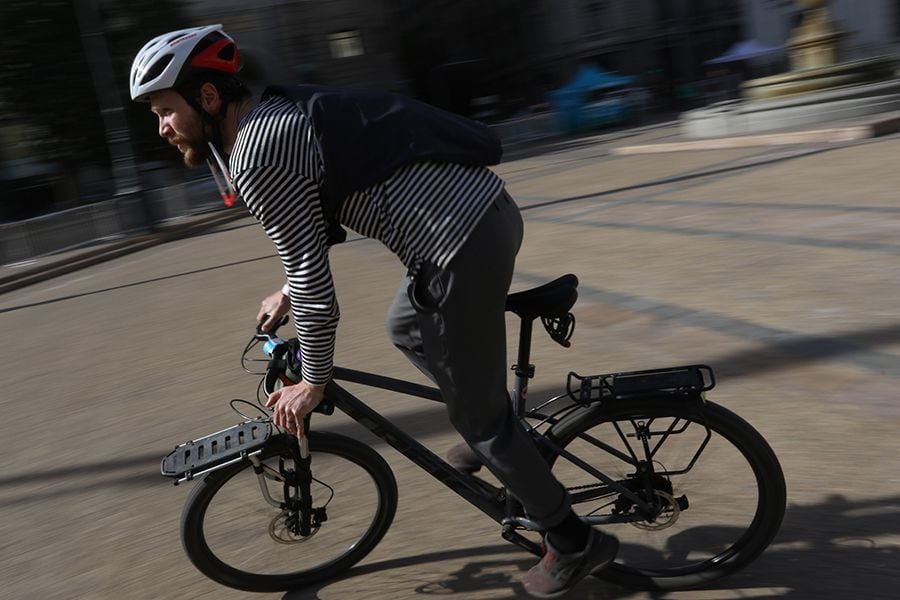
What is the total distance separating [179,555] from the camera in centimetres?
354

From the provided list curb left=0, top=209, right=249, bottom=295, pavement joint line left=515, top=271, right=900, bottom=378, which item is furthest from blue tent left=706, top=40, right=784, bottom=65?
pavement joint line left=515, top=271, right=900, bottom=378

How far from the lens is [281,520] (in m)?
3.05

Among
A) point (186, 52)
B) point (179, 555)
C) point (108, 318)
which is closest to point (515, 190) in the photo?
point (108, 318)

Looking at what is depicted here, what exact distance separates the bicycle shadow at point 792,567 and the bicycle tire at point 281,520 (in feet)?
0.32

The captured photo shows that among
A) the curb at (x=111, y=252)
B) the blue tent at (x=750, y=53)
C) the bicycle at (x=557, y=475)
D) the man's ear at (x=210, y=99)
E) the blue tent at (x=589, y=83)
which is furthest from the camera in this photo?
the blue tent at (x=750, y=53)

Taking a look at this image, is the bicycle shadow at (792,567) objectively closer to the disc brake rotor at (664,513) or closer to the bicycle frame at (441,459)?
the disc brake rotor at (664,513)

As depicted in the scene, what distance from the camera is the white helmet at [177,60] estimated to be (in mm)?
2307

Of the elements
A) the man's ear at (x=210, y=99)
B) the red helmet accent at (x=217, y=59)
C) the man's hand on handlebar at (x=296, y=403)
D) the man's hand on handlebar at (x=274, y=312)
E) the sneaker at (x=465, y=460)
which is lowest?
the sneaker at (x=465, y=460)

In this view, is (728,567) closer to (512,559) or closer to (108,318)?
(512,559)

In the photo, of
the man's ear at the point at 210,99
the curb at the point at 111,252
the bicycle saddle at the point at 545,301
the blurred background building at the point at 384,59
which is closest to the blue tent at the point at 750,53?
the blurred background building at the point at 384,59

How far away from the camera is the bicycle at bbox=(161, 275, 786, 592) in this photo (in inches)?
106

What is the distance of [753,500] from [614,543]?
0.45 meters

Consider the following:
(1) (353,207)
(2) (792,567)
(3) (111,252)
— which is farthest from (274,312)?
(3) (111,252)

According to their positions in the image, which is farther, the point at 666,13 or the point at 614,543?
the point at 666,13
